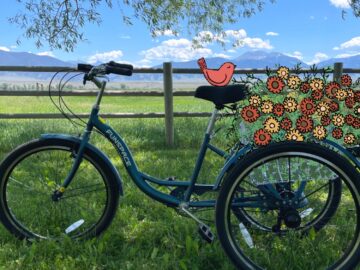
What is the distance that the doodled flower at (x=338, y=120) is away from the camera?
9.21 ft

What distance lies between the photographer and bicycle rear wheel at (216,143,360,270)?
2.65m

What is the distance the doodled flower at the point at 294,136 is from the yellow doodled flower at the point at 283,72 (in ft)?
1.22

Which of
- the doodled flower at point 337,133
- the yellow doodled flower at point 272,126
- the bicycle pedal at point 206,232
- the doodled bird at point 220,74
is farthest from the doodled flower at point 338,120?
the bicycle pedal at point 206,232

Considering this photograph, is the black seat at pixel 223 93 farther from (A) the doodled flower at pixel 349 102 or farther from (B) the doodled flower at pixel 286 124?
(A) the doodled flower at pixel 349 102

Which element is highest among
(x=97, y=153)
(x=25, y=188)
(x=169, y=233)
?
(x=97, y=153)

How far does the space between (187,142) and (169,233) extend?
14.3 feet

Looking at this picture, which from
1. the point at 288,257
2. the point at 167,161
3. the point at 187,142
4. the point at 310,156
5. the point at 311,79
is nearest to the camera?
the point at 310,156

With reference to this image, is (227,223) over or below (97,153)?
below

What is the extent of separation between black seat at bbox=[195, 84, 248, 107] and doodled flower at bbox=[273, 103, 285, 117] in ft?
0.78

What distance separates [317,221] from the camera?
3.45 metres

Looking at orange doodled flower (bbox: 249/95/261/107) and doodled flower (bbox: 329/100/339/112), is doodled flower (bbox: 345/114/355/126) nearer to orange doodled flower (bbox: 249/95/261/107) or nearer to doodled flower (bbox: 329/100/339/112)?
doodled flower (bbox: 329/100/339/112)

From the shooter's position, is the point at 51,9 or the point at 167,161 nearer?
the point at 167,161

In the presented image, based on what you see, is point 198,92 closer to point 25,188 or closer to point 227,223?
point 227,223

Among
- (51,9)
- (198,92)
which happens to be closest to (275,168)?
(198,92)
